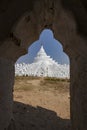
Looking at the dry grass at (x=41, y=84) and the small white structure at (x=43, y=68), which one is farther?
the small white structure at (x=43, y=68)

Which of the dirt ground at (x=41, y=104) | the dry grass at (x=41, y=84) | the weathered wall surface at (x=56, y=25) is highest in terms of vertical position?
the weathered wall surface at (x=56, y=25)

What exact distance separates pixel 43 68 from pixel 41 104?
19.8 meters

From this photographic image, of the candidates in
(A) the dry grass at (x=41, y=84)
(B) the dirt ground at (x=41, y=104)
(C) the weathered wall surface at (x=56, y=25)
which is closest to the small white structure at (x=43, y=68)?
(A) the dry grass at (x=41, y=84)

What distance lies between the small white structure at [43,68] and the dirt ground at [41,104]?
465 inches

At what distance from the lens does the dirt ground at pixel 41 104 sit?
9.51 metres

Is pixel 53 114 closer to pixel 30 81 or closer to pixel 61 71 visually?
pixel 30 81

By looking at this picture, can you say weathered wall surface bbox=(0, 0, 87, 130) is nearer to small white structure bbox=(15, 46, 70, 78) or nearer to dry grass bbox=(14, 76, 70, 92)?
dry grass bbox=(14, 76, 70, 92)

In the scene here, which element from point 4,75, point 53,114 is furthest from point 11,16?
point 53,114

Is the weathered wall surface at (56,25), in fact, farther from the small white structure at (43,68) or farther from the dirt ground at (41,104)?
the small white structure at (43,68)

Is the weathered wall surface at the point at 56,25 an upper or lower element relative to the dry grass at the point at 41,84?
upper

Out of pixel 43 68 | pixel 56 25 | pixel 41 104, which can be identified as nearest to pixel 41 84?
Answer: pixel 41 104

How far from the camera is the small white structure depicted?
29.8 meters

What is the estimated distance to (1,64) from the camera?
192 inches

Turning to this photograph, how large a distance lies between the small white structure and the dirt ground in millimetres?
11811
